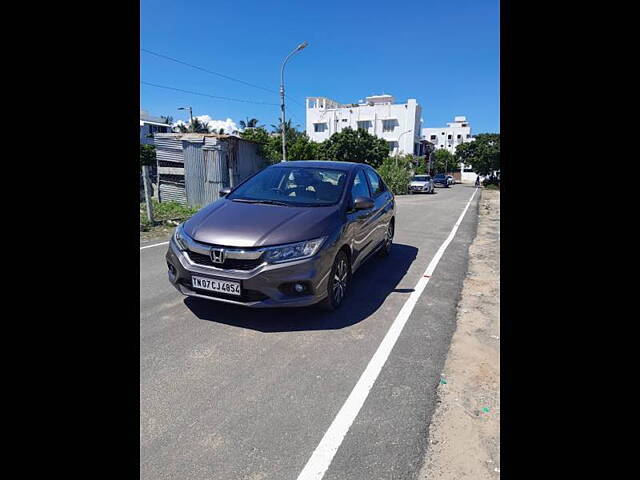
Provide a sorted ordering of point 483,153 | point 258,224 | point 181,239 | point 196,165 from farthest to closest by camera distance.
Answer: point 483,153 → point 196,165 → point 181,239 → point 258,224

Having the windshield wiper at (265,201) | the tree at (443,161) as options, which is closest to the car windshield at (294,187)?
the windshield wiper at (265,201)

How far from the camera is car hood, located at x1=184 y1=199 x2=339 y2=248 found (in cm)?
355

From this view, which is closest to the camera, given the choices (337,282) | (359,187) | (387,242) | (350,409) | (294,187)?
(350,409)

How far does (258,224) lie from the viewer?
373 cm

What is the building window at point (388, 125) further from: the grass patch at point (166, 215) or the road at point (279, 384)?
the road at point (279, 384)

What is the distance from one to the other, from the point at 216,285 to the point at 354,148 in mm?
34205

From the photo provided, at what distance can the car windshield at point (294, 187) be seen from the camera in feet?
14.6

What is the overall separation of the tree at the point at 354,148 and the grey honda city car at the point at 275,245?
31876mm

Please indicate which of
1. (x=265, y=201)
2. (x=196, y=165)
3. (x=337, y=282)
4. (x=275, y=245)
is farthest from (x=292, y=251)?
(x=196, y=165)

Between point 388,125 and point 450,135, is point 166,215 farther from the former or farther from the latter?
point 450,135
